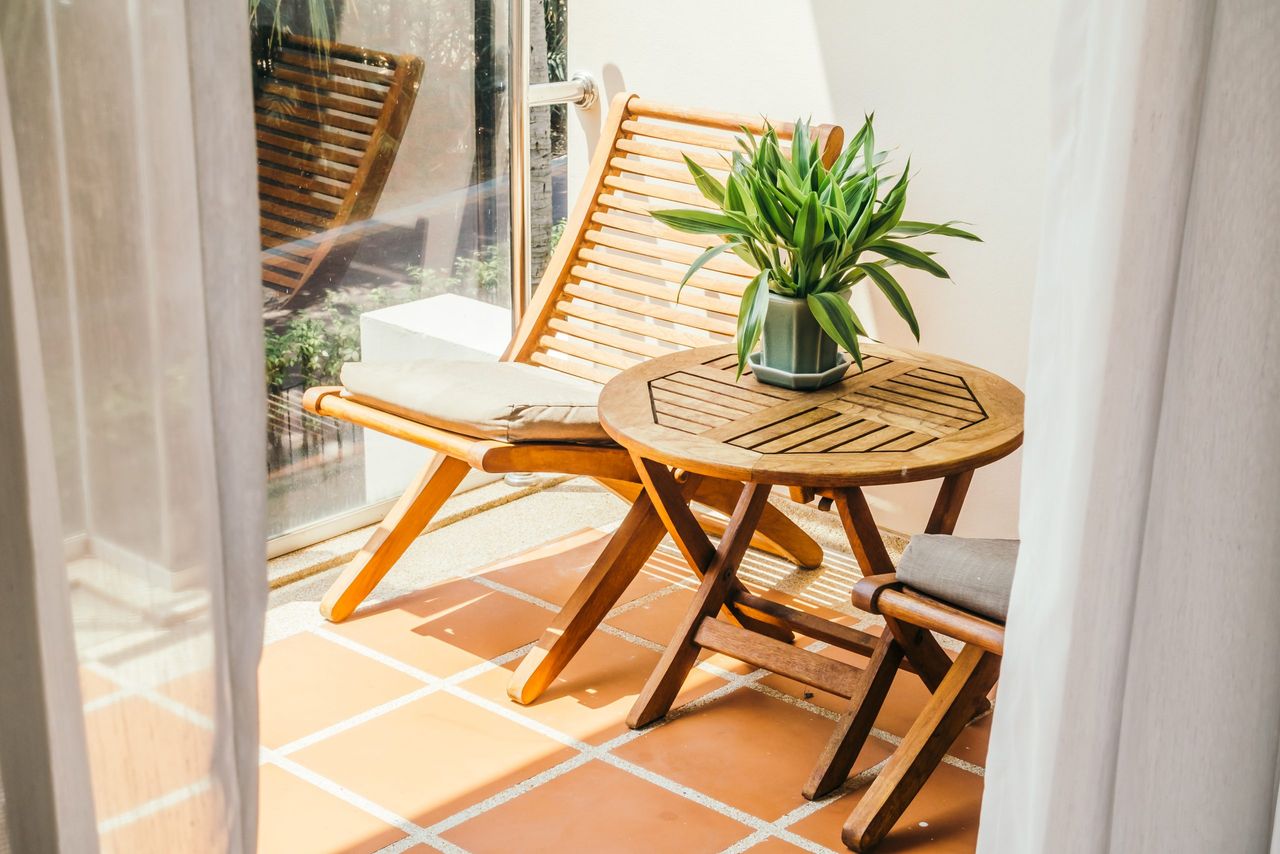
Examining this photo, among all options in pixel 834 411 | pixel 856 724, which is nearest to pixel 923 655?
pixel 856 724

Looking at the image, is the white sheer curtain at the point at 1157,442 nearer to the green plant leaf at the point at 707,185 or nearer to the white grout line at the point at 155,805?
the white grout line at the point at 155,805

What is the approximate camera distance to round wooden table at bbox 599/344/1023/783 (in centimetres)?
250

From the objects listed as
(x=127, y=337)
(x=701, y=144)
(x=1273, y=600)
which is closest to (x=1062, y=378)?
(x=1273, y=600)

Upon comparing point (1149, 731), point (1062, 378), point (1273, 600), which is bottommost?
point (1149, 731)

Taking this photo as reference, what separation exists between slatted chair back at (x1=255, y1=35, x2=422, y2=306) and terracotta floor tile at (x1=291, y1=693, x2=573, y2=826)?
1182 mm

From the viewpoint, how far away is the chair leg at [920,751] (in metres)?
2.34

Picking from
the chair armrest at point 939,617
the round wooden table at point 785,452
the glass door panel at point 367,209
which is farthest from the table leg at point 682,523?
the glass door panel at point 367,209

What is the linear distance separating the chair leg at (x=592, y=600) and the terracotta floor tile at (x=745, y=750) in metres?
0.27

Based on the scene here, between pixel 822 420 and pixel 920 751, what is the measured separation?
68cm

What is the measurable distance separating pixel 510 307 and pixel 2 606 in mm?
3200

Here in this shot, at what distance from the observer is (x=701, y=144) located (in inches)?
144

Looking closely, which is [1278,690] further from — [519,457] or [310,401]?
[310,401]

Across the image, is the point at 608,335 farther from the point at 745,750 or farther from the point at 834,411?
the point at 745,750

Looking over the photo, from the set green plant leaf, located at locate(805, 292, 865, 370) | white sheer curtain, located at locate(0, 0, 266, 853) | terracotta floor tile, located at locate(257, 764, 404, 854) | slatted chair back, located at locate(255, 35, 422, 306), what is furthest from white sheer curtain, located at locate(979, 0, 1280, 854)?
slatted chair back, located at locate(255, 35, 422, 306)
